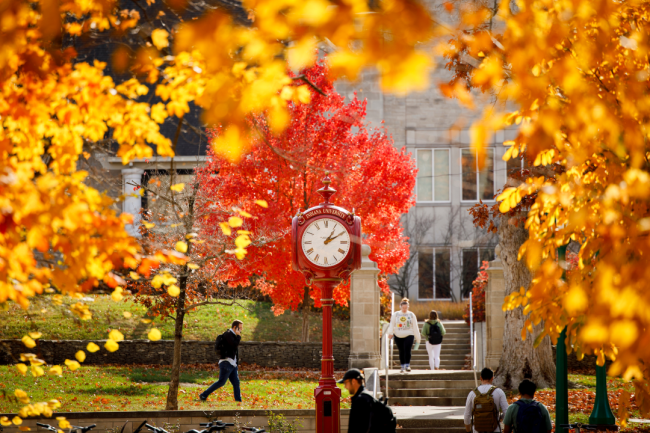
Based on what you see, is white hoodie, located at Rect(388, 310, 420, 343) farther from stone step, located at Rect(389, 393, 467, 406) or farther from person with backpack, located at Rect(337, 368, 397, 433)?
person with backpack, located at Rect(337, 368, 397, 433)

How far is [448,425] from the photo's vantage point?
1170 cm

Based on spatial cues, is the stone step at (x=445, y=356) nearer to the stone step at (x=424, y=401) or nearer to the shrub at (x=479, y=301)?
the shrub at (x=479, y=301)

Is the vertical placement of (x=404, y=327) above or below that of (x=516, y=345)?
above

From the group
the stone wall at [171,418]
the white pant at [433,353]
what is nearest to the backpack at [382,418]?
the stone wall at [171,418]

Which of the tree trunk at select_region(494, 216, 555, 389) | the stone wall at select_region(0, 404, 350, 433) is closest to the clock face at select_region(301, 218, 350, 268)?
the stone wall at select_region(0, 404, 350, 433)

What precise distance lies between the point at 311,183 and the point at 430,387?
21.4ft

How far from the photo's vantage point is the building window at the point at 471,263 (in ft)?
96.4

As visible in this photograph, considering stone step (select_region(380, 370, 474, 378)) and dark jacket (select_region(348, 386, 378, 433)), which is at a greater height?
dark jacket (select_region(348, 386, 378, 433))

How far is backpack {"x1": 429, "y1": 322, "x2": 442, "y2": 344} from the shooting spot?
16.1 meters

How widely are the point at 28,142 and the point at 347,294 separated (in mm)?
14652

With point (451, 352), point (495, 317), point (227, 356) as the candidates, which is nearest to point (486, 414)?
point (227, 356)

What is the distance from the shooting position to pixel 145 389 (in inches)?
584

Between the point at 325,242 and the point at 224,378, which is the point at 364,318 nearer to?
the point at 224,378

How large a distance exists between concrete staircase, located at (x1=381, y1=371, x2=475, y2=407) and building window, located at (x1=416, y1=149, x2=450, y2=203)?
52.5 ft
